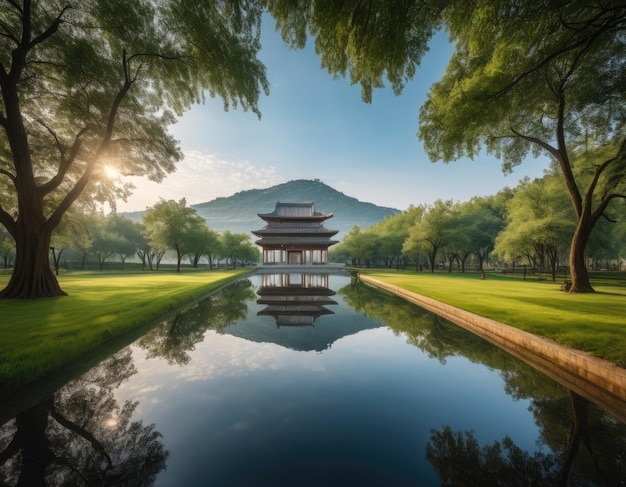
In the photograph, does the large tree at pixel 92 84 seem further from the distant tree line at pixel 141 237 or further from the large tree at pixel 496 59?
the distant tree line at pixel 141 237

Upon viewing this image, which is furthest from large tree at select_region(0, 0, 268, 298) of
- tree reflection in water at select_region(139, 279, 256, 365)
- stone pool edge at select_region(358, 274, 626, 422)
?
stone pool edge at select_region(358, 274, 626, 422)

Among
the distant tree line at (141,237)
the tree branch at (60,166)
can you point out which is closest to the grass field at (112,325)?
the tree branch at (60,166)

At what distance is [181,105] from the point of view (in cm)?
1314

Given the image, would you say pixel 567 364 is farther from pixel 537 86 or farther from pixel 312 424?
pixel 537 86

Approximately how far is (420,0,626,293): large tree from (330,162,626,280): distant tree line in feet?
15.8

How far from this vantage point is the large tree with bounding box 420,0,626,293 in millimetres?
5438

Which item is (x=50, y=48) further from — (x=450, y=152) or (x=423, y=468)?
(x=423, y=468)

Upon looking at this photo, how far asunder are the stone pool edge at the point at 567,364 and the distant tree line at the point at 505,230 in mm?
14749

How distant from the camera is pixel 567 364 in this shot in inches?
208

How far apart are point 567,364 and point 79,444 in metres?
8.47

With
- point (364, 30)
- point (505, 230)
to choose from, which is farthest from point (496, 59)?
point (505, 230)

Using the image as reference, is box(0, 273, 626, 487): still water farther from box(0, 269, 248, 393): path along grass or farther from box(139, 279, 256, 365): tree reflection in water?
box(0, 269, 248, 393): path along grass

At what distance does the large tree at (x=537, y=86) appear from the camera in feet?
17.8

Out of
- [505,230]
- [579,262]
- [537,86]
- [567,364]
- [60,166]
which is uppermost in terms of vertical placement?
[537,86]
